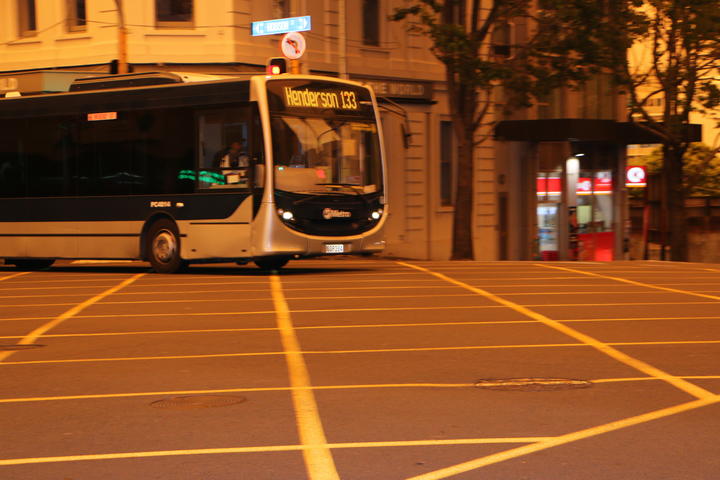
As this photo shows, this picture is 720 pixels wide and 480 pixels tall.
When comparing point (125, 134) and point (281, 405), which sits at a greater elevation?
point (125, 134)

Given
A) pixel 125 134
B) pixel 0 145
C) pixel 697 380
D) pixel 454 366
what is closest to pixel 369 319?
pixel 454 366

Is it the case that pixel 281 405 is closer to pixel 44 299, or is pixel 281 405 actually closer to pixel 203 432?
pixel 203 432

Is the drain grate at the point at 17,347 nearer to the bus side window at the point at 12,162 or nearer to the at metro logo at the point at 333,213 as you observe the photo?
the at metro logo at the point at 333,213

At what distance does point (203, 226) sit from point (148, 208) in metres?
1.28

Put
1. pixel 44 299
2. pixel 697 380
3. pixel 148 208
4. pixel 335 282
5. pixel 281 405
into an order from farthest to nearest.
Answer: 1. pixel 148 208
2. pixel 335 282
3. pixel 44 299
4. pixel 697 380
5. pixel 281 405

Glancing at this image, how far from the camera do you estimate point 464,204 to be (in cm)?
2998

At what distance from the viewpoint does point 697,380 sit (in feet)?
30.0

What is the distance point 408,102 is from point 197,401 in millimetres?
28498

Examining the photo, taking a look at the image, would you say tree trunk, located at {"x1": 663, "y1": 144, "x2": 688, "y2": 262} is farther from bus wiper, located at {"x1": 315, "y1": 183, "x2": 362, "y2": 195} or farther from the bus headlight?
the bus headlight

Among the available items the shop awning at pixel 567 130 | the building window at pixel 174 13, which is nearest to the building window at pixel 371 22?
the building window at pixel 174 13

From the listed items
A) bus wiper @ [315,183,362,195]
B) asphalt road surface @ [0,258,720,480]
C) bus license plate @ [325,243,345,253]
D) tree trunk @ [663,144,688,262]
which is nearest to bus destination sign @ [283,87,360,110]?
bus wiper @ [315,183,362,195]

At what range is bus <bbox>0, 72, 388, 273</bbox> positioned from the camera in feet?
65.7

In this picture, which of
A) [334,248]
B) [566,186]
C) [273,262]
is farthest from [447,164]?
[334,248]

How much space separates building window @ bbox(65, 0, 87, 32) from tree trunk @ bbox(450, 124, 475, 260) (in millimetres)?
9935
